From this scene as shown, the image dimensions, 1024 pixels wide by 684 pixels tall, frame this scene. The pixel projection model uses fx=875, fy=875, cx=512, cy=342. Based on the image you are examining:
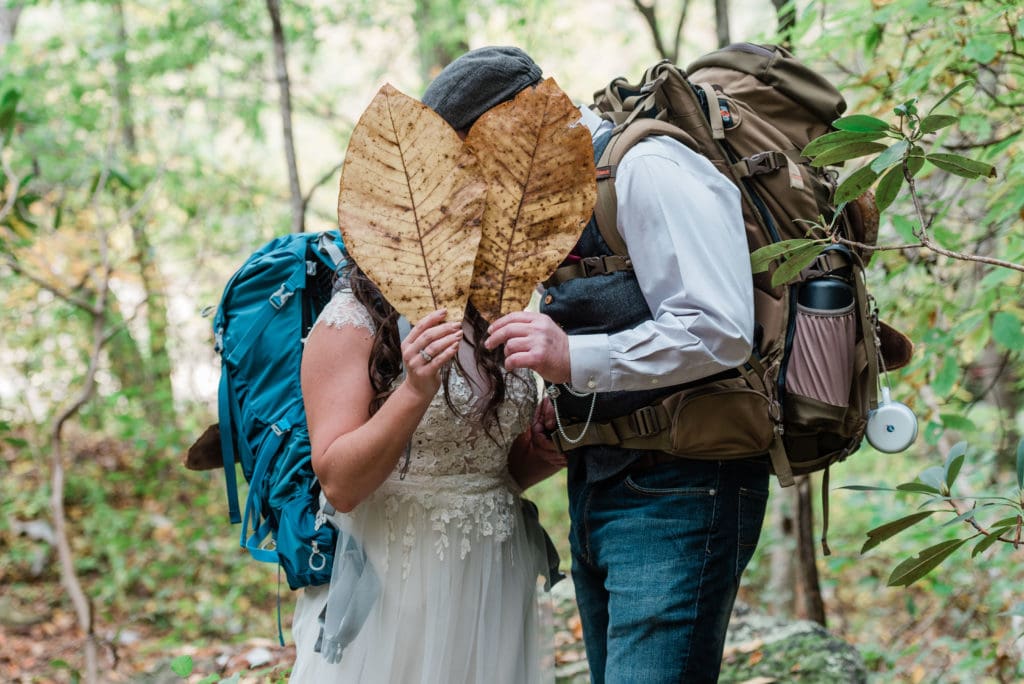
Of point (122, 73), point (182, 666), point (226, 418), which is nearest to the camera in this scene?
point (226, 418)

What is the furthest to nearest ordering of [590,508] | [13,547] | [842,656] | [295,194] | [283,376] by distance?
1. [13,547]
2. [295,194]
3. [842,656]
4. [283,376]
5. [590,508]

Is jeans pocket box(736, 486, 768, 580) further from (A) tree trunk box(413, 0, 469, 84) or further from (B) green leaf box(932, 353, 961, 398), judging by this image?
Result: (A) tree trunk box(413, 0, 469, 84)

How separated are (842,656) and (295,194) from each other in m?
3.14

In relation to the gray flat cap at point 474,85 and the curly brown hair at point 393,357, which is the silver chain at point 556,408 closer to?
the curly brown hair at point 393,357

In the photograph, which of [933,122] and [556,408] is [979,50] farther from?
[556,408]

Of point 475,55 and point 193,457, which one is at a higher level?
point 475,55

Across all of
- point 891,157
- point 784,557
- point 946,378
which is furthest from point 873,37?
point 784,557

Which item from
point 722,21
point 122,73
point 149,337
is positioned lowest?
point 149,337

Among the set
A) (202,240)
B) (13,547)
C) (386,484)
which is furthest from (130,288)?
(386,484)

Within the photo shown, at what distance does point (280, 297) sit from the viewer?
218cm

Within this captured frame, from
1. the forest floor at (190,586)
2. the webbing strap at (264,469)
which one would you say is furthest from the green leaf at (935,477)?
the forest floor at (190,586)

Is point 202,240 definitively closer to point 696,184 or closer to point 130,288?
point 130,288

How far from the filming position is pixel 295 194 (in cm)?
427

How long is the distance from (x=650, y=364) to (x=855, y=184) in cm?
55
